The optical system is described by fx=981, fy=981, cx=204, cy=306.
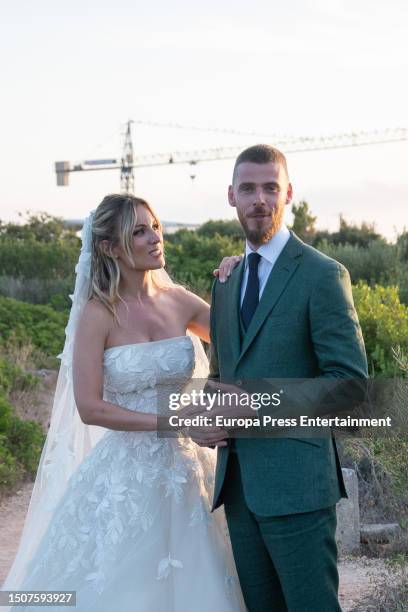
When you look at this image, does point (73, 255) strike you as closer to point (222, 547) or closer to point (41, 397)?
point (41, 397)

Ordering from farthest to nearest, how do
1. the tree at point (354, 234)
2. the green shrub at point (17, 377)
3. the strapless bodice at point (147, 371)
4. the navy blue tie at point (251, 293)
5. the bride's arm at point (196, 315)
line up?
1. the tree at point (354, 234)
2. the green shrub at point (17, 377)
3. the bride's arm at point (196, 315)
4. the strapless bodice at point (147, 371)
5. the navy blue tie at point (251, 293)

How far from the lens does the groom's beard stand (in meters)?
3.65

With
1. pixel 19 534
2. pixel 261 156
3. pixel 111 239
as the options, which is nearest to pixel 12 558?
pixel 19 534

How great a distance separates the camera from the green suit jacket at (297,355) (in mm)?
3439

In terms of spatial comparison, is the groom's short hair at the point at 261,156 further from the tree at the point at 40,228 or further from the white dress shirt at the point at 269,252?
the tree at the point at 40,228

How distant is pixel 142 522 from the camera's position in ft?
14.1

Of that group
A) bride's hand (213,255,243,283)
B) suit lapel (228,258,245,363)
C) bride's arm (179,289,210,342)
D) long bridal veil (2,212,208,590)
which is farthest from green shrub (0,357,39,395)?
suit lapel (228,258,245,363)

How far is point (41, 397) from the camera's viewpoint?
465 inches

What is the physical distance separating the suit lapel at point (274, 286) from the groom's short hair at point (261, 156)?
328mm

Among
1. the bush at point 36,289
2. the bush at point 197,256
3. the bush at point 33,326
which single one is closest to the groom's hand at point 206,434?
the bush at point 33,326

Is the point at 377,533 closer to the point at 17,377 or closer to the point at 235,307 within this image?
the point at 235,307

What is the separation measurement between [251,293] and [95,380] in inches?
34.1

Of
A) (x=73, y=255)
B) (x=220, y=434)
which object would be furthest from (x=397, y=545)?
(x=73, y=255)

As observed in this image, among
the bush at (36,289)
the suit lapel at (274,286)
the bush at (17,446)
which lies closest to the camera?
the suit lapel at (274,286)
